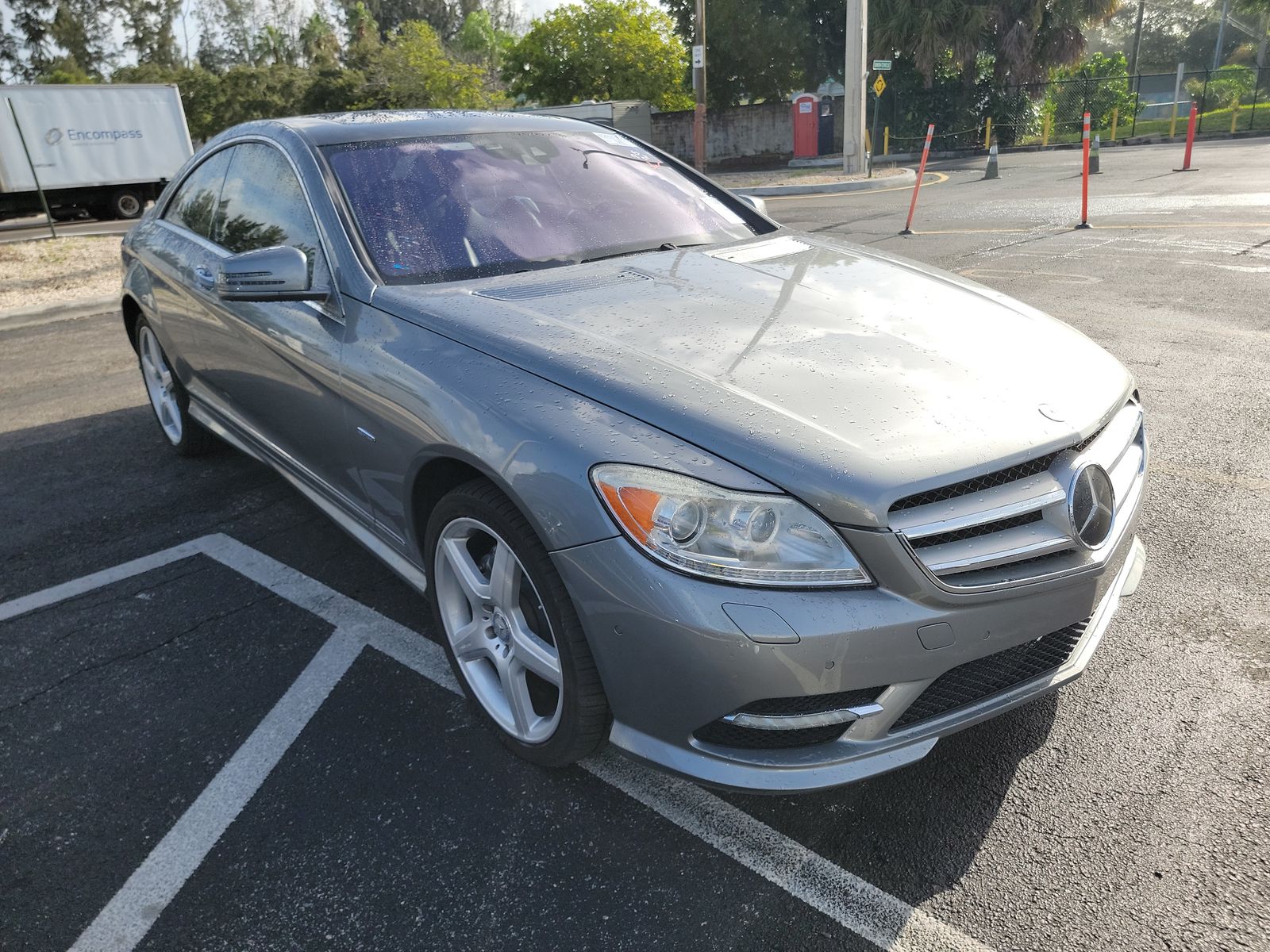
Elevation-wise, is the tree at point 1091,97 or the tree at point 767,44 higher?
the tree at point 767,44

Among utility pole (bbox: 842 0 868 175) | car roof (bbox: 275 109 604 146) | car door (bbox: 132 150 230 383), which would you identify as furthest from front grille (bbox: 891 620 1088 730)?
utility pole (bbox: 842 0 868 175)

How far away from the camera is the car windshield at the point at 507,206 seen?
2.98 m

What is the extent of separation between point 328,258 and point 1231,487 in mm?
3696

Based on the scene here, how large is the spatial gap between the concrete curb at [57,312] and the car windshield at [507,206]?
867 cm

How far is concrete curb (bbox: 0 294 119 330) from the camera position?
9969mm

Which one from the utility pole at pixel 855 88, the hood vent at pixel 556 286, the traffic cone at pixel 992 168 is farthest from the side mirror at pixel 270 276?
the utility pole at pixel 855 88

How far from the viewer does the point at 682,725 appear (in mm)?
1982

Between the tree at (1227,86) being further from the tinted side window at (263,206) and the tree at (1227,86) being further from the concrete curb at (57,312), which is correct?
the tinted side window at (263,206)

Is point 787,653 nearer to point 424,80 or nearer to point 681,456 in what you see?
point 681,456

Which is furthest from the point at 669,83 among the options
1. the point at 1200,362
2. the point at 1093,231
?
the point at 1200,362

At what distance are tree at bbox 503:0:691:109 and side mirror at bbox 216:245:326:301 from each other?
3893cm

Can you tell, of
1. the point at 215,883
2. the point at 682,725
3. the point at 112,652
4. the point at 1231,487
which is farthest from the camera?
the point at 1231,487

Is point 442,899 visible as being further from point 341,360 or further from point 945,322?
point 945,322

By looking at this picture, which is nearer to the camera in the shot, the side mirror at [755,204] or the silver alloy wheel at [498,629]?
the silver alloy wheel at [498,629]
